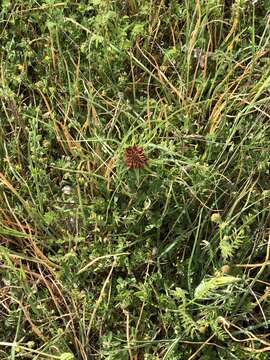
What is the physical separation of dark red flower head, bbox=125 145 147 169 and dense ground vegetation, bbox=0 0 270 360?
8 cm

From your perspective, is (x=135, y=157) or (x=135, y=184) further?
(x=135, y=184)

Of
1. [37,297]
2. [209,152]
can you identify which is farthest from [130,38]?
[37,297]

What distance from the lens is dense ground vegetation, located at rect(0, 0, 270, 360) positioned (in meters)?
1.66

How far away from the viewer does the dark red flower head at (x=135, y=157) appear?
1574mm

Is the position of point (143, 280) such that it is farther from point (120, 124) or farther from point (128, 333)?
point (120, 124)

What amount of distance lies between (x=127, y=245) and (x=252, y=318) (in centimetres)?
38

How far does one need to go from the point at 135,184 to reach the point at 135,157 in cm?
19

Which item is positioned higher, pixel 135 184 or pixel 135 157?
pixel 135 157

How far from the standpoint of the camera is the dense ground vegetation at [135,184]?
65.5 inches

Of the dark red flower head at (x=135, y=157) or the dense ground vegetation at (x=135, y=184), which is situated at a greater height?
the dark red flower head at (x=135, y=157)

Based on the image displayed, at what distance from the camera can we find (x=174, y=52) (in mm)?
2061

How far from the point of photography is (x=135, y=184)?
1747mm

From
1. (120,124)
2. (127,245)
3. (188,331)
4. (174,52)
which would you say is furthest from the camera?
(174,52)

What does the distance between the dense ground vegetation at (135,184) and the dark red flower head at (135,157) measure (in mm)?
80
